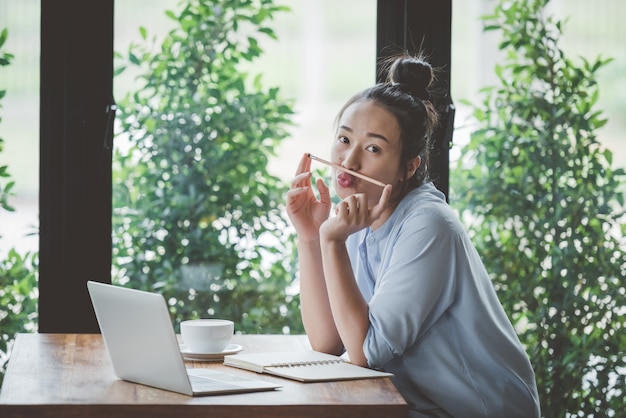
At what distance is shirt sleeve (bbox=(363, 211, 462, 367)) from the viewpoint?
1.85 metres

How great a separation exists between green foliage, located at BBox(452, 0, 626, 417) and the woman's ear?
77cm

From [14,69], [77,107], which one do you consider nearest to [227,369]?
[77,107]

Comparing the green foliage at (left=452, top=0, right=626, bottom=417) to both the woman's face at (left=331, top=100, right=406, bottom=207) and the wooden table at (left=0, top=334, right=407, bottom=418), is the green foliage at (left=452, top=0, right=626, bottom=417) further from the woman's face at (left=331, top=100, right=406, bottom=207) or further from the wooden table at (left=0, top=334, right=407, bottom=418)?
the wooden table at (left=0, top=334, right=407, bottom=418)

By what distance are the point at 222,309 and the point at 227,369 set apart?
3.14 feet

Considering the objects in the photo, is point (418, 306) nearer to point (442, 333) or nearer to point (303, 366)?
point (442, 333)

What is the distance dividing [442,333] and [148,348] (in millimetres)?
639

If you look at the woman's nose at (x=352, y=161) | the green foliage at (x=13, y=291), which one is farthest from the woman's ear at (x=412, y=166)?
the green foliage at (x=13, y=291)

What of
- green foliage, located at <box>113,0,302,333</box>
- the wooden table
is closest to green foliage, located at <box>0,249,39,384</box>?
green foliage, located at <box>113,0,302,333</box>

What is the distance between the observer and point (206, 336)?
1.97m

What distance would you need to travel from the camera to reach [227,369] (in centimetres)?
185

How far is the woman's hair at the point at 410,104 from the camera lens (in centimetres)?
214

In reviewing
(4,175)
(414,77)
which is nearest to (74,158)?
(4,175)

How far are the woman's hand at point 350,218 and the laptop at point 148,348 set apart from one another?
1.23 feet

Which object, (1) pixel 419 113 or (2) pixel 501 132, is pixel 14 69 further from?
(2) pixel 501 132
